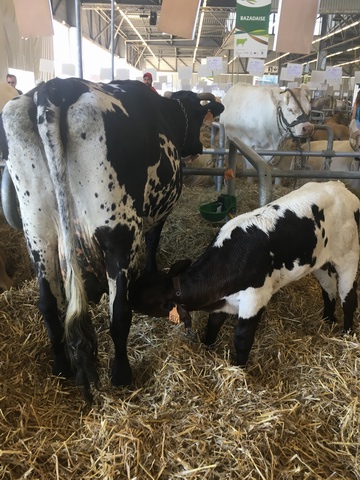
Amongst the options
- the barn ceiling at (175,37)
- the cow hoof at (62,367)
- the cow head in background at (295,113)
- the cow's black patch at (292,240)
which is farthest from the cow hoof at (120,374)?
the barn ceiling at (175,37)

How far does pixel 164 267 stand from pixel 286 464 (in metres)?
2.24

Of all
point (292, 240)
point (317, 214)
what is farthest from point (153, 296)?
point (317, 214)

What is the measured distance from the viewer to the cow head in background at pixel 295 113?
5.84 metres

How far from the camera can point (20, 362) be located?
95.7 inches

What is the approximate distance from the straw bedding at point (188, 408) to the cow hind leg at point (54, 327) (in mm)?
89

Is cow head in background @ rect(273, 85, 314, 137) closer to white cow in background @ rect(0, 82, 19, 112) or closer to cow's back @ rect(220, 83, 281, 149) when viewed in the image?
cow's back @ rect(220, 83, 281, 149)

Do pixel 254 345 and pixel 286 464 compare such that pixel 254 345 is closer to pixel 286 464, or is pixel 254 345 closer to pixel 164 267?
pixel 286 464

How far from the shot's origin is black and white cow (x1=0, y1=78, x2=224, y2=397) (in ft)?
6.08

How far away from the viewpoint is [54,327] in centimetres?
229

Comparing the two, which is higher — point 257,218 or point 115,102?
point 115,102

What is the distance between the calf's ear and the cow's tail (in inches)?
23.1

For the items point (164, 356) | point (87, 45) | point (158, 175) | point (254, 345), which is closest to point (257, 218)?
point (158, 175)

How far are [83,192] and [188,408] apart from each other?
1.17 m

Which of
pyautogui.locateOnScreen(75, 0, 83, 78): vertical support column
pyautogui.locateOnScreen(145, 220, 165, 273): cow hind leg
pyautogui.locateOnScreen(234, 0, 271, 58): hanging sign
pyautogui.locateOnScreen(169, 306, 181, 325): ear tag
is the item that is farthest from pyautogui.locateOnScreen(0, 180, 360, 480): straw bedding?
pyautogui.locateOnScreen(234, 0, 271, 58): hanging sign
